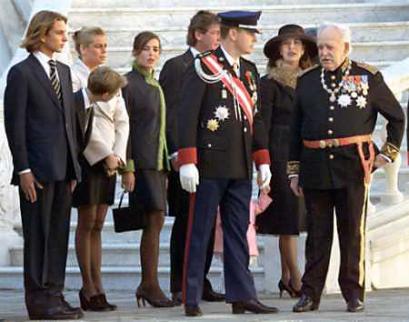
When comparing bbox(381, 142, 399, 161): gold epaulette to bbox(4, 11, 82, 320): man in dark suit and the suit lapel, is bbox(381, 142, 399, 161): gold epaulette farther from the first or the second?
the suit lapel

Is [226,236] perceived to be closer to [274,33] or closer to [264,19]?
[274,33]

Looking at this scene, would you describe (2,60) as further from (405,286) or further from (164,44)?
(405,286)

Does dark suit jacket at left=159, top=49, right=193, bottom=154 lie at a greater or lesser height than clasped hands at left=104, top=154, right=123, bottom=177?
greater

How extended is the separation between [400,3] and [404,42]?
1086mm

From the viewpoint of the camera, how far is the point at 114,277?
11.7 metres

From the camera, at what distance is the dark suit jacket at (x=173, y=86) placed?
1060cm

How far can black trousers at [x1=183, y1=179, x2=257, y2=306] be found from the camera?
30.9 feet

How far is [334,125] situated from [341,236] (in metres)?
0.63

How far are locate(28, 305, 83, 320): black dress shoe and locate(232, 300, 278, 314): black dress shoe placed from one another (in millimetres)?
871

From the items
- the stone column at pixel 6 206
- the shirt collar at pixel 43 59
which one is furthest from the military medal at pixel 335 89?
the stone column at pixel 6 206

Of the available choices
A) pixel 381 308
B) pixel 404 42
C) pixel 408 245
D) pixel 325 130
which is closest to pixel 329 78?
pixel 325 130

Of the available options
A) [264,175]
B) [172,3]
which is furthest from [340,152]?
[172,3]

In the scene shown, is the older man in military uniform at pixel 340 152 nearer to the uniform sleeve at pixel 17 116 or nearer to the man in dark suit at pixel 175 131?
the man in dark suit at pixel 175 131

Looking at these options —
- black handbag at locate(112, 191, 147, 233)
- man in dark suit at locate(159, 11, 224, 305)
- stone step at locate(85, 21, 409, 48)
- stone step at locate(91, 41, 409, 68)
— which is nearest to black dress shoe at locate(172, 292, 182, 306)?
man in dark suit at locate(159, 11, 224, 305)
